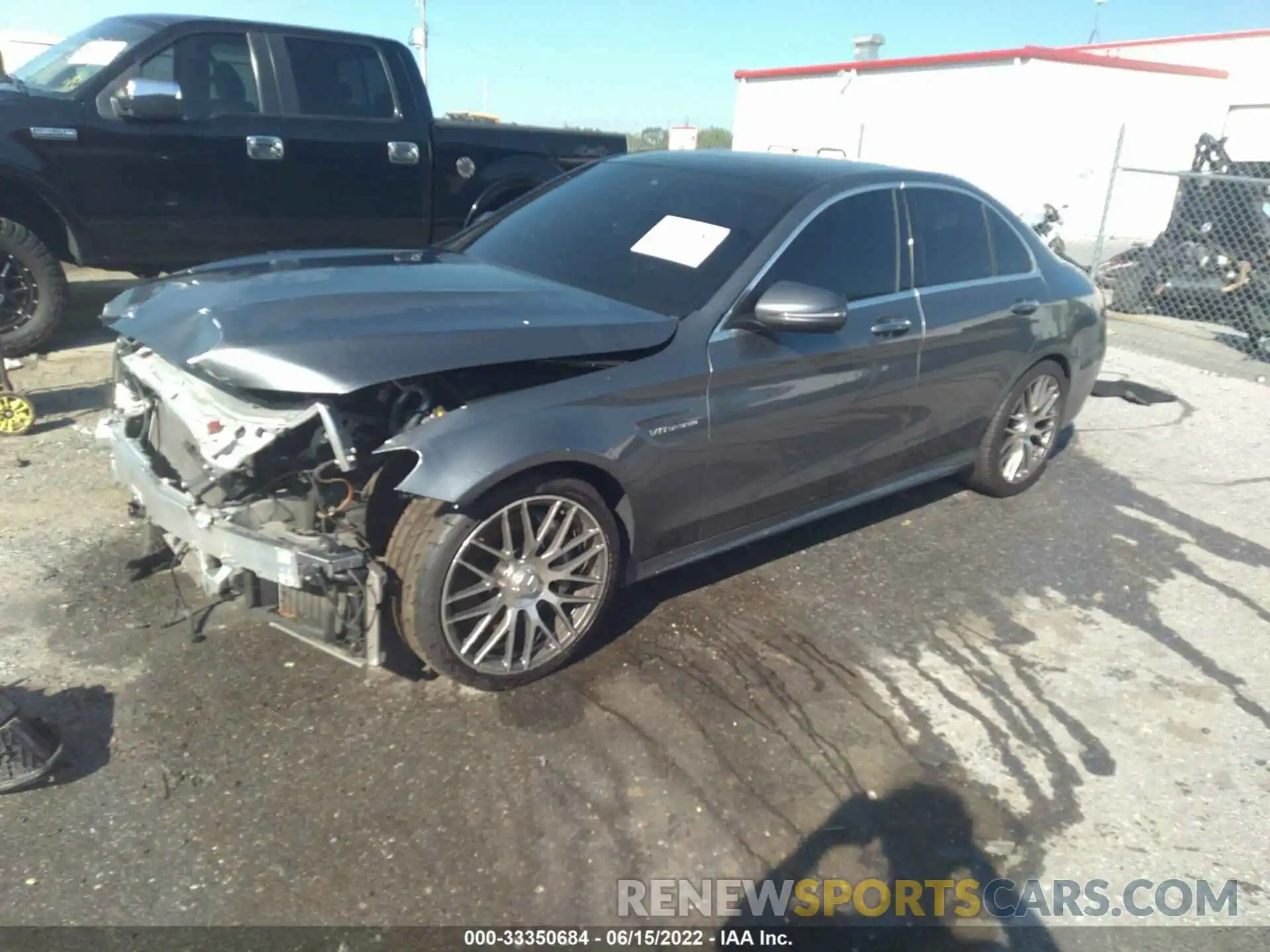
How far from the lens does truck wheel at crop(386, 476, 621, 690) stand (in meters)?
3.01

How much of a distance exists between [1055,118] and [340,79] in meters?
15.8

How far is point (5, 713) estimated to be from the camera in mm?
2688

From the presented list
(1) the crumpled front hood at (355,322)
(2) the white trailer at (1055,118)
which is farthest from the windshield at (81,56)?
(2) the white trailer at (1055,118)

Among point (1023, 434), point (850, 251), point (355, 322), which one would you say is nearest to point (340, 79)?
point (850, 251)

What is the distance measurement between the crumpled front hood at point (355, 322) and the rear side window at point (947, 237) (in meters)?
1.59

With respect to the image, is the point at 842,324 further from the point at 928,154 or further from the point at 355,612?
the point at 928,154

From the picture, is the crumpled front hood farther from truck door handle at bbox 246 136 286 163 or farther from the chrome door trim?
truck door handle at bbox 246 136 286 163

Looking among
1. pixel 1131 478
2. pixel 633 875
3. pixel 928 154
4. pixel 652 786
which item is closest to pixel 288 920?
pixel 633 875

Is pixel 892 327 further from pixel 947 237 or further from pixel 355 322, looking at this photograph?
pixel 355 322

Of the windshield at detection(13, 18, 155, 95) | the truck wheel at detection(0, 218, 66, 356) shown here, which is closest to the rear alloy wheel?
the truck wheel at detection(0, 218, 66, 356)

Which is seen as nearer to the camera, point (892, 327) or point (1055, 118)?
point (892, 327)

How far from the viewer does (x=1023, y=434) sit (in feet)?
17.4

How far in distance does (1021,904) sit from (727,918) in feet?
2.69

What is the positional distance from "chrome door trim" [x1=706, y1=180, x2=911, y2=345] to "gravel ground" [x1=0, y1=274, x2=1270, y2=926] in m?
1.17
